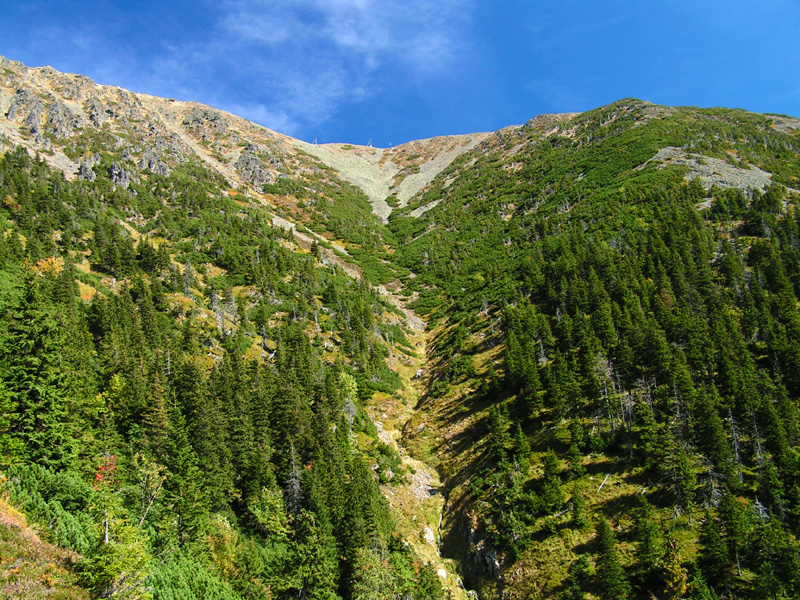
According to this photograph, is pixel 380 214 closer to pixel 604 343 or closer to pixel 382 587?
pixel 604 343

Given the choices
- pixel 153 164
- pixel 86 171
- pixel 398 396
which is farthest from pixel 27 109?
pixel 398 396

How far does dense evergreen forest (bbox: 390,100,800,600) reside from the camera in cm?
3123

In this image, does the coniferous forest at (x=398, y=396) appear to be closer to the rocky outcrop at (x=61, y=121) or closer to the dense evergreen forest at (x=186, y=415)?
the dense evergreen forest at (x=186, y=415)

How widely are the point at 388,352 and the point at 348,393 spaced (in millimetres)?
19931

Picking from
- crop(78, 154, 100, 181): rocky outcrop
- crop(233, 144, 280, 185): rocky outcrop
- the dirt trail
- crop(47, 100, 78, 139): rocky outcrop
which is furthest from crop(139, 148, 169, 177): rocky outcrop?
the dirt trail

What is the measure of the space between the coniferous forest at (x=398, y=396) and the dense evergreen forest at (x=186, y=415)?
0.32 meters

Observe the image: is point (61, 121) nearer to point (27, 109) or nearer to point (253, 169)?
point (27, 109)

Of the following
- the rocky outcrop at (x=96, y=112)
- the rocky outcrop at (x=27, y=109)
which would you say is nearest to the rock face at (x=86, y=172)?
the rocky outcrop at (x=27, y=109)

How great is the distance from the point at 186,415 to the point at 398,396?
34.2 meters

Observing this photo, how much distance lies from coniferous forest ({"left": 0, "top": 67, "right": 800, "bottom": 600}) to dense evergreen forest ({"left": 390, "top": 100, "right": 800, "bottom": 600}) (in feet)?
0.90

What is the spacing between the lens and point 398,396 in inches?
2800

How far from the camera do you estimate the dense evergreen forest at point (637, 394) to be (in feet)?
102

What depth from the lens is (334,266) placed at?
110000 millimetres

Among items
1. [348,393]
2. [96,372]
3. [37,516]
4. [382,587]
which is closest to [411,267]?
[348,393]
